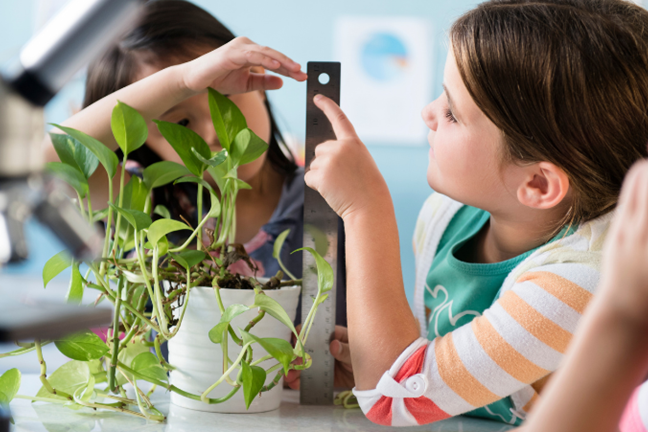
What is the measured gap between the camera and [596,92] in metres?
0.54

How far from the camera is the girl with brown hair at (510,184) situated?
53 centimetres

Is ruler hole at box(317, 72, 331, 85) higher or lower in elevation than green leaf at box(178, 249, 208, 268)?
higher

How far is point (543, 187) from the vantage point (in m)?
0.61

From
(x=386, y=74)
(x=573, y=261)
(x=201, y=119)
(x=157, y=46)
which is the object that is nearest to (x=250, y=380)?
(x=573, y=261)

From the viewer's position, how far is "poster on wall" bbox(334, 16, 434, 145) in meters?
2.27

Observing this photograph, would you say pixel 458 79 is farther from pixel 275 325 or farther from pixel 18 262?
pixel 18 262

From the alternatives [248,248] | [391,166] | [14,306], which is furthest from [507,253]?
[391,166]

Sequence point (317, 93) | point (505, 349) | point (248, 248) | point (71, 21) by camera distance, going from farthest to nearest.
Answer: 1. point (248, 248)
2. point (317, 93)
3. point (505, 349)
4. point (71, 21)

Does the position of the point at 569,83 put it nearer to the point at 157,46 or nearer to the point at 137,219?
the point at 137,219

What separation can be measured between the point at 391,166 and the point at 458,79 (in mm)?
1748

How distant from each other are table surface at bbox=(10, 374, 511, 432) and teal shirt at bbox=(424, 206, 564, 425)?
0.11 ft

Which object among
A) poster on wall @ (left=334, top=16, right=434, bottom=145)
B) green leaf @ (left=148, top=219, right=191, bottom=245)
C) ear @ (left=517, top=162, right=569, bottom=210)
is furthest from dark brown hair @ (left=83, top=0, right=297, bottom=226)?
poster on wall @ (left=334, top=16, right=434, bottom=145)

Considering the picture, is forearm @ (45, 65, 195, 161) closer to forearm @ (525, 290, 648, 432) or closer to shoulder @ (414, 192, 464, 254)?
shoulder @ (414, 192, 464, 254)

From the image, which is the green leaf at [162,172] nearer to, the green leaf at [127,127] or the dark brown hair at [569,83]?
the green leaf at [127,127]
